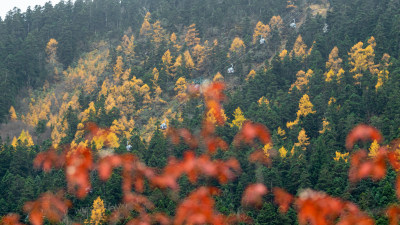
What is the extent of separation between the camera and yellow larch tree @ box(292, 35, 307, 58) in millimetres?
68812

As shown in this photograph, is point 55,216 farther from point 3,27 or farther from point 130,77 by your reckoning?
point 3,27

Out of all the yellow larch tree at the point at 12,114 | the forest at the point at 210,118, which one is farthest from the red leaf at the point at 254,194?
the yellow larch tree at the point at 12,114

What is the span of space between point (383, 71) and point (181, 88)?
→ 89.7ft

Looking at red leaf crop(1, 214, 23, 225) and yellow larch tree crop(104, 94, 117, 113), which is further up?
red leaf crop(1, 214, 23, 225)

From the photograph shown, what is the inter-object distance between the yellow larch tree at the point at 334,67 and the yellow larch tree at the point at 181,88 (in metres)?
19.2

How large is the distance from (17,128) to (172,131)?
2714cm

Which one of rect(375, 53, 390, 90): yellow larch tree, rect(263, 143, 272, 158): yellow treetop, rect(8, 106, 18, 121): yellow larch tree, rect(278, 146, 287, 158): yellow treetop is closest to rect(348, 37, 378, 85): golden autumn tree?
rect(375, 53, 390, 90): yellow larch tree

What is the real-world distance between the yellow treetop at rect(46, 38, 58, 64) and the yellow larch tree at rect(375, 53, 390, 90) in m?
56.9

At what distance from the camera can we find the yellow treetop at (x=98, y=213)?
44.5 meters

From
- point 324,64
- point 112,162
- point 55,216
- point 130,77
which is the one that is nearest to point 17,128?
point 130,77

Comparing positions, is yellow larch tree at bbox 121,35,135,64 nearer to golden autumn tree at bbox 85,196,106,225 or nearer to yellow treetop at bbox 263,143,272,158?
yellow treetop at bbox 263,143,272,158

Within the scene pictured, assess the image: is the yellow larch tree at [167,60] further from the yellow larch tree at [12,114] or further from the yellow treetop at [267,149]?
the yellow treetop at [267,149]

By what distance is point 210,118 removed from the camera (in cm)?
5809

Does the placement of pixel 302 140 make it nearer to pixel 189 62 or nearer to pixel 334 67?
pixel 334 67
